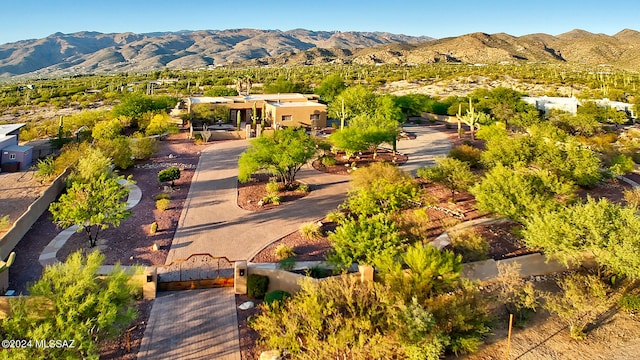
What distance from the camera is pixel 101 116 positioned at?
148 ft

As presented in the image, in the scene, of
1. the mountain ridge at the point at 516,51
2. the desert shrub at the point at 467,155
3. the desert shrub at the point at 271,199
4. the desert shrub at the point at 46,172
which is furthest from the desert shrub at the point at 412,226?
the mountain ridge at the point at 516,51

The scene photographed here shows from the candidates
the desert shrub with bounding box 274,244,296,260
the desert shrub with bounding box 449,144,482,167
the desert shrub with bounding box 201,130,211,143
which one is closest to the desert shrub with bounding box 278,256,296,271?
the desert shrub with bounding box 274,244,296,260

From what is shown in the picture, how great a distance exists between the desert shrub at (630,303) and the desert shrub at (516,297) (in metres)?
3.10

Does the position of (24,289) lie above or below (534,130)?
below

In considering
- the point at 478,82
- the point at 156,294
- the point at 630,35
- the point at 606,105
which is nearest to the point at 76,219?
the point at 156,294

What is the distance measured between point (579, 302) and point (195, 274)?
13.4m

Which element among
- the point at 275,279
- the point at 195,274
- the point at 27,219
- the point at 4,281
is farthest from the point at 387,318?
the point at 27,219

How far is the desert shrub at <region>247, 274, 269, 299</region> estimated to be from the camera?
15641mm

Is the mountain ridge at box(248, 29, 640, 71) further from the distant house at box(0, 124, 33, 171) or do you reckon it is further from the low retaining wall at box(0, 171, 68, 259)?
the low retaining wall at box(0, 171, 68, 259)

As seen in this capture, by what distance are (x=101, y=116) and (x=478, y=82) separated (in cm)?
6966

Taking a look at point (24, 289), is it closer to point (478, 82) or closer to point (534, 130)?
point (534, 130)

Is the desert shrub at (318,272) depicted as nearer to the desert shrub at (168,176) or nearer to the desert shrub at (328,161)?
the desert shrub at (168,176)

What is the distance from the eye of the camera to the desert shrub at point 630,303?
15.6m

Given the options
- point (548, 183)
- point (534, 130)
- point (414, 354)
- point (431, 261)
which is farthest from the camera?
point (534, 130)
